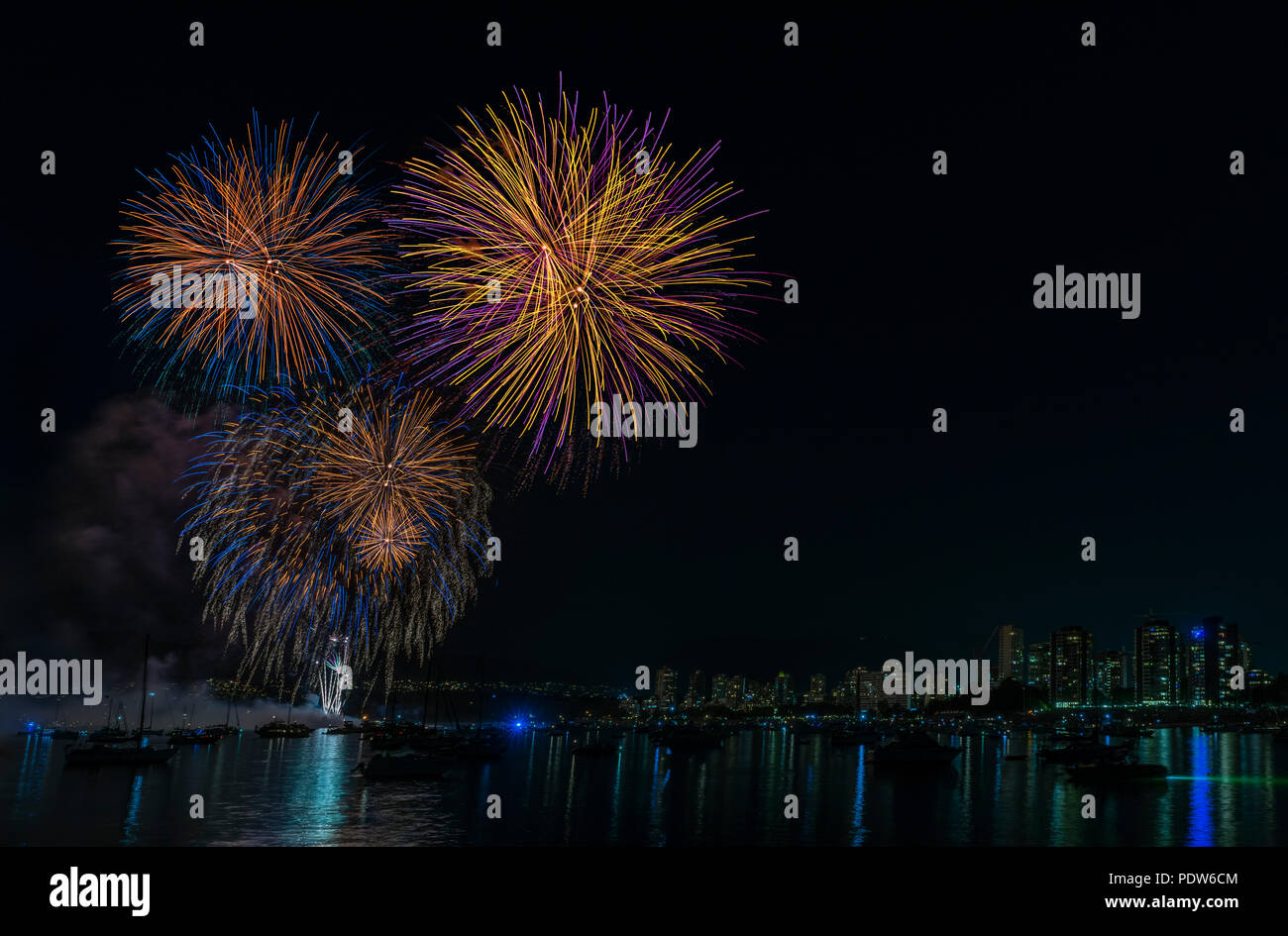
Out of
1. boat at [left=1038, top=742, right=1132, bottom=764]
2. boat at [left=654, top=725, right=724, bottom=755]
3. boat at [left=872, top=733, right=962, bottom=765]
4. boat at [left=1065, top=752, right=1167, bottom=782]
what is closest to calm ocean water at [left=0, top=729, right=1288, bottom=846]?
boat at [left=872, top=733, right=962, bottom=765]

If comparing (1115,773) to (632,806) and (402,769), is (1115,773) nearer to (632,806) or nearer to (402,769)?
(632,806)
